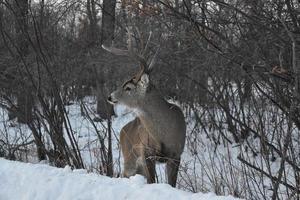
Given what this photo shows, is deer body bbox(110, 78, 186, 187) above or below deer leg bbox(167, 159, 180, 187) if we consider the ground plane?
above

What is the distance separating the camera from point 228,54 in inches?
237


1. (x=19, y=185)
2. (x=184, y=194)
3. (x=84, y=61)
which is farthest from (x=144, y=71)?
(x=84, y=61)

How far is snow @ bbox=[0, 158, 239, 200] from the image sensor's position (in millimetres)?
4703

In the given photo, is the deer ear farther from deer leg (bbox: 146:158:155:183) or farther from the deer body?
deer leg (bbox: 146:158:155:183)

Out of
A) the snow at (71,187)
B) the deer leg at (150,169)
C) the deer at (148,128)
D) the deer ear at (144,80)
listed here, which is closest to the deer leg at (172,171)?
the deer at (148,128)

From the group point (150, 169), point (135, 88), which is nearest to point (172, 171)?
point (150, 169)

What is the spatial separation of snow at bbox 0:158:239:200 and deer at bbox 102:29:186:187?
1299 millimetres

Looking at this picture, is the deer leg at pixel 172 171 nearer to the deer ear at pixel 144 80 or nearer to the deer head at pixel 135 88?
the deer head at pixel 135 88

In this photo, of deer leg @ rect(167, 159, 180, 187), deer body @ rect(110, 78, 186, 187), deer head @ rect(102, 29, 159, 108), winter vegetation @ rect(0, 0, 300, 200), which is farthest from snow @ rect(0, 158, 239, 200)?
deer head @ rect(102, 29, 159, 108)

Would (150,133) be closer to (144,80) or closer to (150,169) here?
(150,169)

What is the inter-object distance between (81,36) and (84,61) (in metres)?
2.11

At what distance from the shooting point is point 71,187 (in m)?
5.46

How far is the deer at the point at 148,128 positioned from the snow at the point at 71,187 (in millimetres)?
1299

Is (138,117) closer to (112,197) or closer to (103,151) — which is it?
(103,151)
